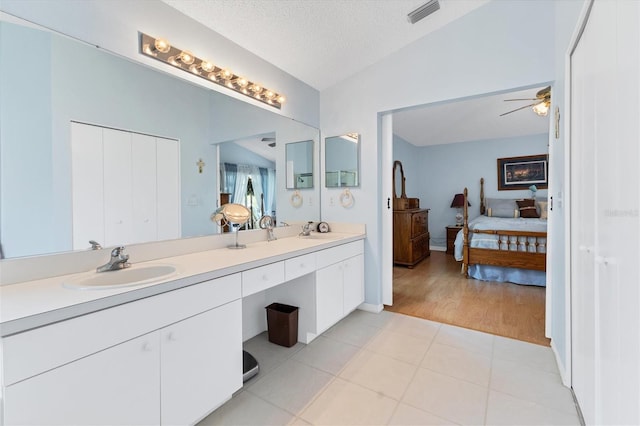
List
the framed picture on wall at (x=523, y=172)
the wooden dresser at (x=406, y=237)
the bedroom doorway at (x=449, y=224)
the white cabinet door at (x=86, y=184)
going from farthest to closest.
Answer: the framed picture on wall at (x=523, y=172), the wooden dresser at (x=406, y=237), the bedroom doorway at (x=449, y=224), the white cabinet door at (x=86, y=184)

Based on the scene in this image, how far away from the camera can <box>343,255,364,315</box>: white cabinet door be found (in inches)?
102

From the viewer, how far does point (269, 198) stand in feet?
8.55

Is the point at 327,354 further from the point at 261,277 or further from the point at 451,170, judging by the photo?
the point at 451,170

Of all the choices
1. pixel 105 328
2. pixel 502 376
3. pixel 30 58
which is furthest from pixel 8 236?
pixel 502 376

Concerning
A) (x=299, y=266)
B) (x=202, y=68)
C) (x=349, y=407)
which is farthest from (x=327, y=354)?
(x=202, y=68)

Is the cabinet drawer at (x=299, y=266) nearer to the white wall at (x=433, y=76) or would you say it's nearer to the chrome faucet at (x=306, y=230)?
the chrome faucet at (x=306, y=230)

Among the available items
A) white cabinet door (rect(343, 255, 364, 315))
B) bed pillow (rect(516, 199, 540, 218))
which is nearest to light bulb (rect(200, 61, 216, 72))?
white cabinet door (rect(343, 255, 364, 315))

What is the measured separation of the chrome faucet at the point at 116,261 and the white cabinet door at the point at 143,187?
17 cm

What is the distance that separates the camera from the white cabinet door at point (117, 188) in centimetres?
155

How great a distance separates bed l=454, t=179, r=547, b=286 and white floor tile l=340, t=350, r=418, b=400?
2638 mm

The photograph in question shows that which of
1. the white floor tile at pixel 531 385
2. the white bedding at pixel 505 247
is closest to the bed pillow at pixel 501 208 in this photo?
the white bedding at pixel 505 247

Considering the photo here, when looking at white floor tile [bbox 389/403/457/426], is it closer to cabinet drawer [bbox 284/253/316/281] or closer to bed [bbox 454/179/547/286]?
cabinet drawer [bbox 284/253/316/281]

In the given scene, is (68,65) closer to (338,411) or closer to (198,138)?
(198,138)

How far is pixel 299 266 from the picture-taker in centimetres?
204
